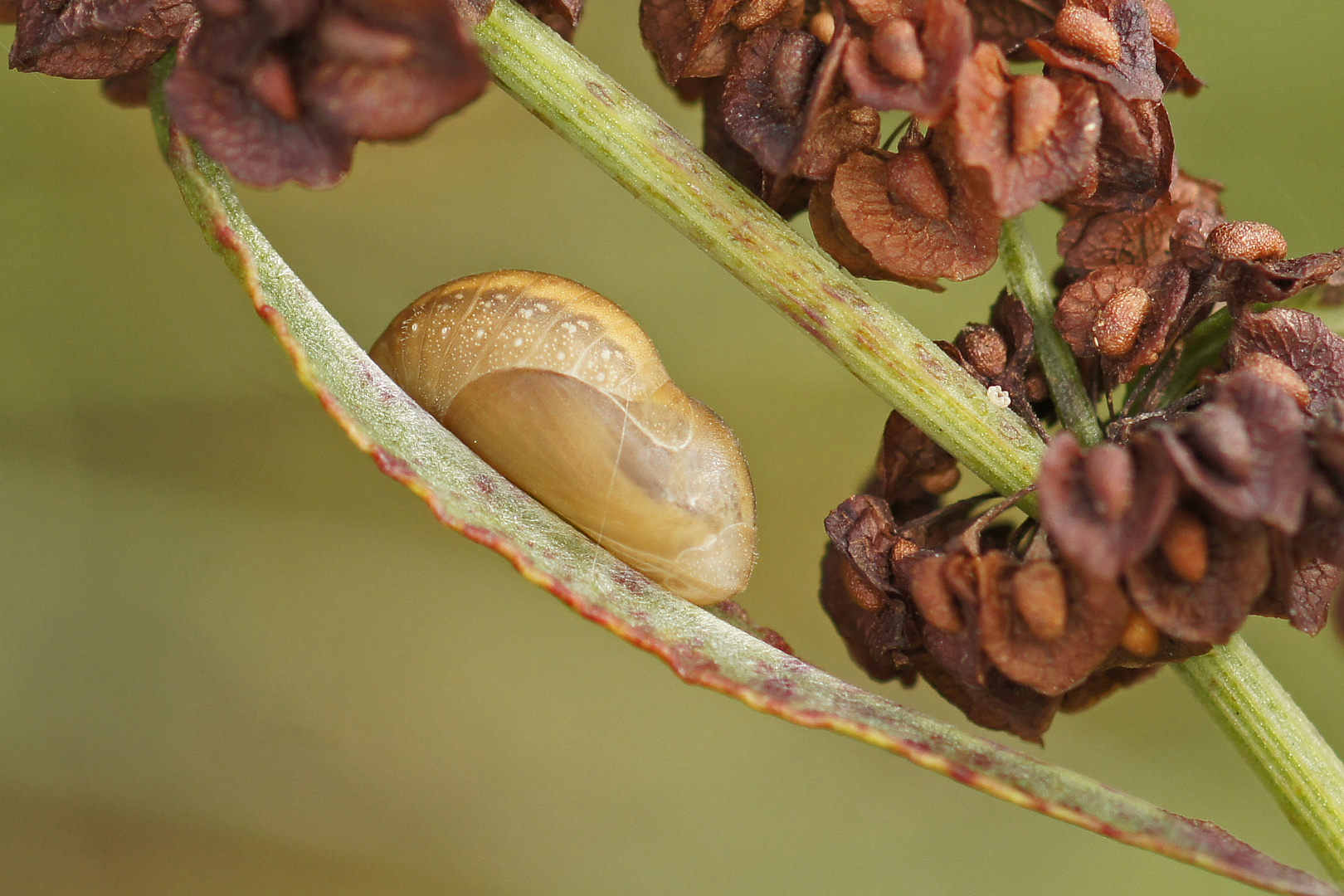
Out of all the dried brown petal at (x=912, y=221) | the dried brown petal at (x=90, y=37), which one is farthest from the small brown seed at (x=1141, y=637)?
the dried brown petal at (x=90, y=37)

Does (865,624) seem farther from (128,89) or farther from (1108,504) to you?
(128,89)

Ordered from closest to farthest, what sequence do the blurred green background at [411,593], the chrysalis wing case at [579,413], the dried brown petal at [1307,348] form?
the dried brown petal at [1307,348] → the chrysalis wing case at [579,413] → the blurred green background at [411,593]

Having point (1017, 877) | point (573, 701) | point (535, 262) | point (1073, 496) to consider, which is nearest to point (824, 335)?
point (1073, 496)

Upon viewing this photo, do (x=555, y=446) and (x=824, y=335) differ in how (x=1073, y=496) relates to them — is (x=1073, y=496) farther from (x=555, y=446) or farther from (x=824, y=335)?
(x=555, y=446)

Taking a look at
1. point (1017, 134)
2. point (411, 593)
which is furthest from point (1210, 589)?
point (411, 593)

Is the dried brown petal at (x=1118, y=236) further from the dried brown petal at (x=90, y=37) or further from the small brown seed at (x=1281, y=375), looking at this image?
the dried brown petal at (x=90, y=37)

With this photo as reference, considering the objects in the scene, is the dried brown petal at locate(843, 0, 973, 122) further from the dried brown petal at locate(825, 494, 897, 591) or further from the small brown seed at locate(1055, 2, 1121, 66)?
the dried brown petal at locate(825, 494, 897, 591)

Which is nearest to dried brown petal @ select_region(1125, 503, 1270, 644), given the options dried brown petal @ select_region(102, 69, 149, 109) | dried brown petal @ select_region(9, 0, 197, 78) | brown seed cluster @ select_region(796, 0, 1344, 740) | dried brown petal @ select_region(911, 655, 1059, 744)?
brown seed cluster @ select_region(796, 0, 1344, 740)
